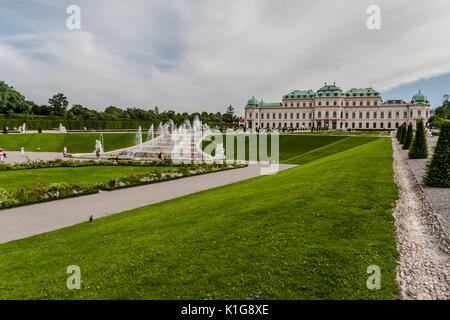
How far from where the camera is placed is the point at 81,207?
33.8 feet

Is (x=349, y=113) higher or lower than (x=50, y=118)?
higher

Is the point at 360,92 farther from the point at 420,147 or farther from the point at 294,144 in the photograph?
the point at 420,147

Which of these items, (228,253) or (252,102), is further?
(252,102)

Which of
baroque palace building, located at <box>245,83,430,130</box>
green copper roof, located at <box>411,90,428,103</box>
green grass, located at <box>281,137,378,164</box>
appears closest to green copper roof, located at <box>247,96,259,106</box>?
baroque palace building, located at <box>245,83,430,130</box>

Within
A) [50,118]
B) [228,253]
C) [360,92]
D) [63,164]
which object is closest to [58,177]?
[63,164]

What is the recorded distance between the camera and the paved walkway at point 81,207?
820 cm

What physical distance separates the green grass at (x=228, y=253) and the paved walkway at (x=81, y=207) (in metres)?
1.04

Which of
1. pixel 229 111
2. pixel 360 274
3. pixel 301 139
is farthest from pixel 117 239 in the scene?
pixel 229 111

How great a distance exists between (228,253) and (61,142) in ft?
142

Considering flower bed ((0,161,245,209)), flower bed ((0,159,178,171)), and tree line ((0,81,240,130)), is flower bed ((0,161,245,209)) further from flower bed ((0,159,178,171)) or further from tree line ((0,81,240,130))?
tree line ((0,81,240,130))

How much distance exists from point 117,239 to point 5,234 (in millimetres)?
4199

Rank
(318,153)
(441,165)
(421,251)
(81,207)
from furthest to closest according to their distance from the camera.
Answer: (318,153), (81,207), (441,165), (421,251)

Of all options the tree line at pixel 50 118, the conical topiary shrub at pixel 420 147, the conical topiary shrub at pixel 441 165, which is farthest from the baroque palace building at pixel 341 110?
the conical topiary shrub at pixel 441 165

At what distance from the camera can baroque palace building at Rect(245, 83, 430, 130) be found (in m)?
88.9
